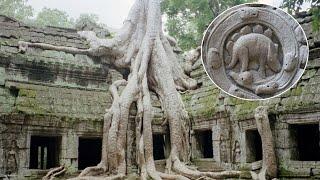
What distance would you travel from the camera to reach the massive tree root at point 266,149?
29.1ft

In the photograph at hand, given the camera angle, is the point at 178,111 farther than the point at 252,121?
Yes

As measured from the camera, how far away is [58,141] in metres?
9.86

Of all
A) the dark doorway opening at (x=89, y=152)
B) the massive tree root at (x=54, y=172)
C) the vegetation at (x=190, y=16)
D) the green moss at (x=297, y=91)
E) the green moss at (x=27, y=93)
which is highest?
the vegetation at (x=190, y=16)

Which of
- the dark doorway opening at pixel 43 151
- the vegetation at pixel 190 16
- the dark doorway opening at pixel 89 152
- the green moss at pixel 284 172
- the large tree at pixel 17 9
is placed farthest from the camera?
the large tree at pixel 17 9

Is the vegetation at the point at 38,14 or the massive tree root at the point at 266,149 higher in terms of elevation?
the vegetation at the point at 38,14

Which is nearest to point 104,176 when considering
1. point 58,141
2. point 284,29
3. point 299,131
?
point 58,141

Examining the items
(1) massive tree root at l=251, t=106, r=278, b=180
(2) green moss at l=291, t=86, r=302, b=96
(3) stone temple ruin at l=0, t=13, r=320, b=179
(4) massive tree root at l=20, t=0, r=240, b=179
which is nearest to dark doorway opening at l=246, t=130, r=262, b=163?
(3) stone temple ruin at l=0, t=13, r=320, b=179

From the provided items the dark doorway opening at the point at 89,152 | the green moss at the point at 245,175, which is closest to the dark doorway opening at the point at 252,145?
the green moss at the point at 245,175

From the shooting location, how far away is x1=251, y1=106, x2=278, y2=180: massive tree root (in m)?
8.88

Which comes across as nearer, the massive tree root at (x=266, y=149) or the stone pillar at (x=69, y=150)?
the massive tree root at (x=266, y=149)

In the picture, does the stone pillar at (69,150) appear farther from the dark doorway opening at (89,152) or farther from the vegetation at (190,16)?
the vegetation at (190,16)

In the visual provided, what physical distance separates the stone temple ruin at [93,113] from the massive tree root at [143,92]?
12.4 inches

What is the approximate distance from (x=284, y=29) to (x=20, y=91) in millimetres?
6490

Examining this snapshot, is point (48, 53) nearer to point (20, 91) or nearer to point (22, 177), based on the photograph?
point (20, 91)
